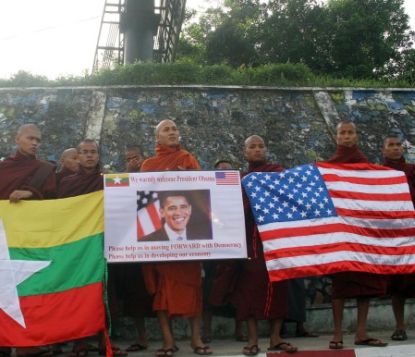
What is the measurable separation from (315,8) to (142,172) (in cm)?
2023

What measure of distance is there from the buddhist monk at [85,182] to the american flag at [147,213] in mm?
438

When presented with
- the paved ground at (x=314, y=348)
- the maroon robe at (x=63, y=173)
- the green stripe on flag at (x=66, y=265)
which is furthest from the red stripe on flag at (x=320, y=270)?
the maroon robe at (x=63, y=173)

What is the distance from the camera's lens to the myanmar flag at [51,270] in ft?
15.6

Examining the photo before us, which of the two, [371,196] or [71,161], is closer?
[371,196]

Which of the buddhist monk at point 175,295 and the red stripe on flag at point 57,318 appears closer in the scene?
the red stripe on flag at point 57,318

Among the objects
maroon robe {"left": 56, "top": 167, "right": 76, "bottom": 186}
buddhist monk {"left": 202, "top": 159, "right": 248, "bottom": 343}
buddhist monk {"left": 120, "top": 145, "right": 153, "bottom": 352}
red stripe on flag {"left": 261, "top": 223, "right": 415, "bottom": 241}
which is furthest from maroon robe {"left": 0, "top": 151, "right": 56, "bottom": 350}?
red stripe on flag {"left": 261, "top": 223, "right": 415, "bottom": 241}

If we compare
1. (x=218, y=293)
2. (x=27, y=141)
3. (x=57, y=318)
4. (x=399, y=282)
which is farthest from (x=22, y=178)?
(x=399, y=282)

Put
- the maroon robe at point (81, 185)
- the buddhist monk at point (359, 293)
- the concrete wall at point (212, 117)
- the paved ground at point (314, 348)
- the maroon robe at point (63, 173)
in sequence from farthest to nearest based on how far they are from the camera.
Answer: the concrete wall at point (212, 117)
the maroon robe at point (63, 173)
the maroon robe at point (81, 185)
the buddhist monk at point (359, 293)
the paved ground at point (314, 348)

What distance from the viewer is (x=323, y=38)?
23438 mm

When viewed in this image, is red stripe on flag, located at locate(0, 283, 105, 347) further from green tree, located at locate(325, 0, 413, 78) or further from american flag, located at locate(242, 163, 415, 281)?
green tree, located at locate(325, 0, 413, 78)

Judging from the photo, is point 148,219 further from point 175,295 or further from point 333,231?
point 333,231

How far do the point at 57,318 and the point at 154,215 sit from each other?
1122 millimetres

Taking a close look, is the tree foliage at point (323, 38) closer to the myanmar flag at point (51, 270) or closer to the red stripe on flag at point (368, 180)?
the red stripe on flag at point (368, 180)

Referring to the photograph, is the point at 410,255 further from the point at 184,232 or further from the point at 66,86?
Answer: the point at 66,86
